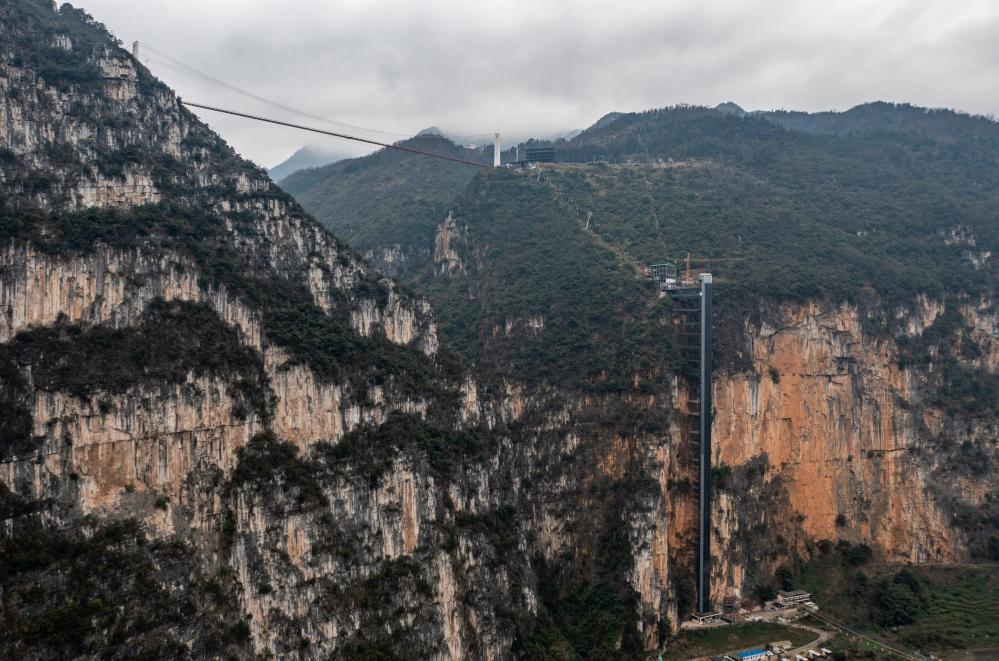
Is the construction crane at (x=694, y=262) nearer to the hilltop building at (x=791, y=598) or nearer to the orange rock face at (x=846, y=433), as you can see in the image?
the orange rock face at (x=846, y=433)

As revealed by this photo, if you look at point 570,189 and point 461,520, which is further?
point 570,189

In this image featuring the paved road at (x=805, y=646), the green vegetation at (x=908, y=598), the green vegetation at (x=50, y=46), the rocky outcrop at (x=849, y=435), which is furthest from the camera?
the rocky outcrop at (x=849, y=435)

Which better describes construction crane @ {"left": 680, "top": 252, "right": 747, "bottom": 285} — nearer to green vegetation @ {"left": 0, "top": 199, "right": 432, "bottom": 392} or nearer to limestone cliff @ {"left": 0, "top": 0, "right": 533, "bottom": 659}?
limestone cliff @ {"left": 0, "top": 0, "right": 533, "bottom": 659}

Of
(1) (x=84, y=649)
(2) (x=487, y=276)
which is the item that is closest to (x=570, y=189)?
(2) (x=487, y=276)

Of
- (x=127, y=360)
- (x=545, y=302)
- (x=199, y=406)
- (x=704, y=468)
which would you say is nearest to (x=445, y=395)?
(x=199, y=406)

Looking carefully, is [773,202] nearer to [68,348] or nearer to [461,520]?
[461,520]

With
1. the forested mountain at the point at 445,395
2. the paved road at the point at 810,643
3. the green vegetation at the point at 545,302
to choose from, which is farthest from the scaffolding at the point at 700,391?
the paved road at the point at 810,643
